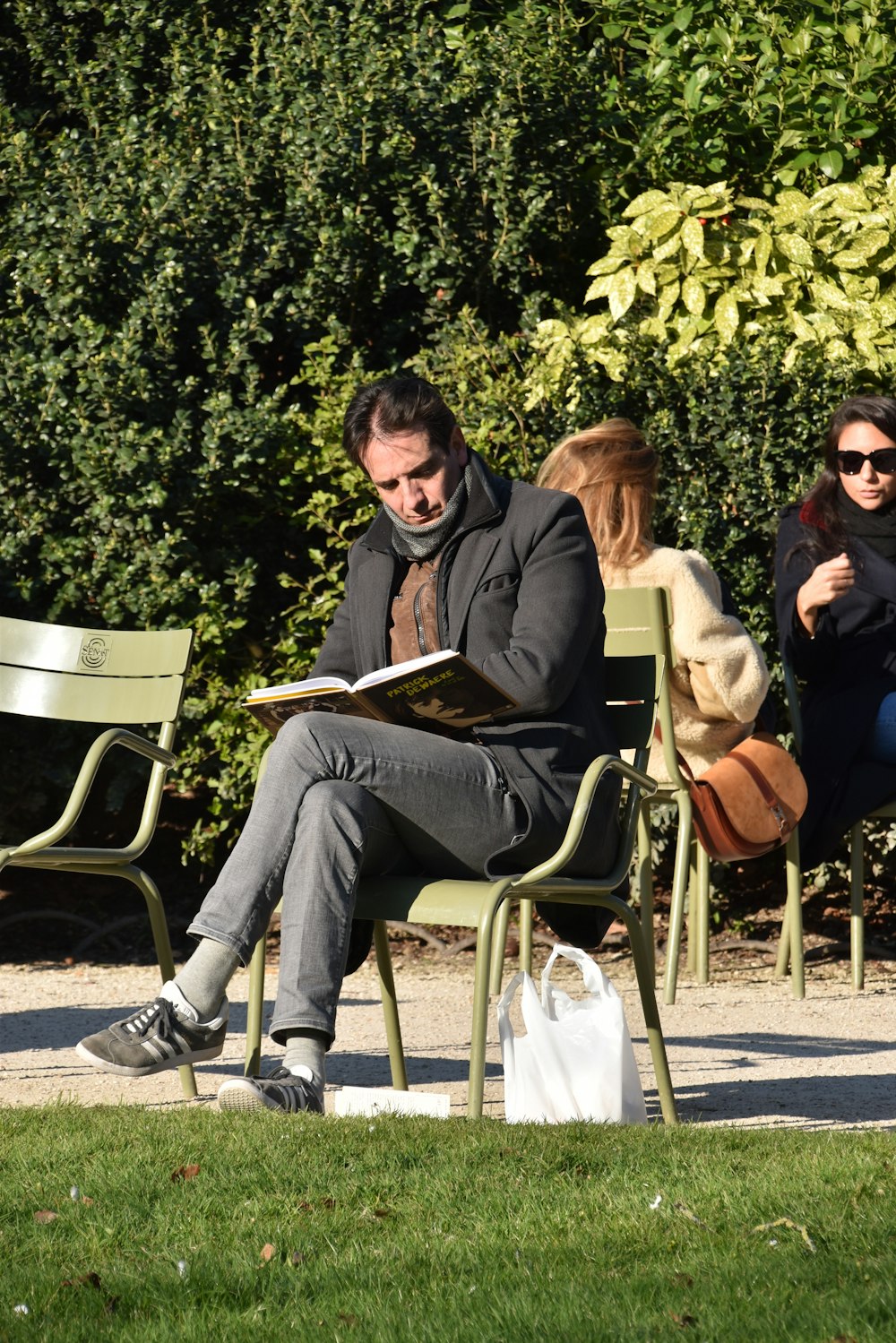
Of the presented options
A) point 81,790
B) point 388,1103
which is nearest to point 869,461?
point 81,790

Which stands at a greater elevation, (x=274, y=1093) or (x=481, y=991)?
(x=481, y=991)

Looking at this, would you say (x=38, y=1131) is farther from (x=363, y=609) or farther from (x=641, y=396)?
(x=641, y=396)

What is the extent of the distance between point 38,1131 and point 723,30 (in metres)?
5.97

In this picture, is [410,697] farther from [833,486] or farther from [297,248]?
[297,248]

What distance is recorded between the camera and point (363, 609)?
414cm

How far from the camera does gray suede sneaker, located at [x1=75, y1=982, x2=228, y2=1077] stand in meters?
3.40

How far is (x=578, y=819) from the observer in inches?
139

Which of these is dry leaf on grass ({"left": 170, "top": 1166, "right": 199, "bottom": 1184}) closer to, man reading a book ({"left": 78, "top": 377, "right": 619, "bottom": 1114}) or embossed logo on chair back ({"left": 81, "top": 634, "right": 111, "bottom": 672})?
man reading a book ({"left": 78, "top": 377, "right": 619, "bottom": 1114})

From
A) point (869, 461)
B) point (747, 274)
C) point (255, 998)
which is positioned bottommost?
point (255, 998)

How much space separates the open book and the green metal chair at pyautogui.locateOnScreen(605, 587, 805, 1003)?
4.23 feet

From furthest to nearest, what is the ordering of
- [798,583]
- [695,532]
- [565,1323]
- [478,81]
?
[478,81]
[695,532]
[798,583]
[565,1323]

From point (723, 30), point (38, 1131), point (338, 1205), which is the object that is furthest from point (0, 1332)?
point (723, 30)

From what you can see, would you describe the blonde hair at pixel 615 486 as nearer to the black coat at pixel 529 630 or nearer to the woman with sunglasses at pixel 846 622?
the woman with sunglasses at pixel 846 622

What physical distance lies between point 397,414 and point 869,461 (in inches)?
92.1
